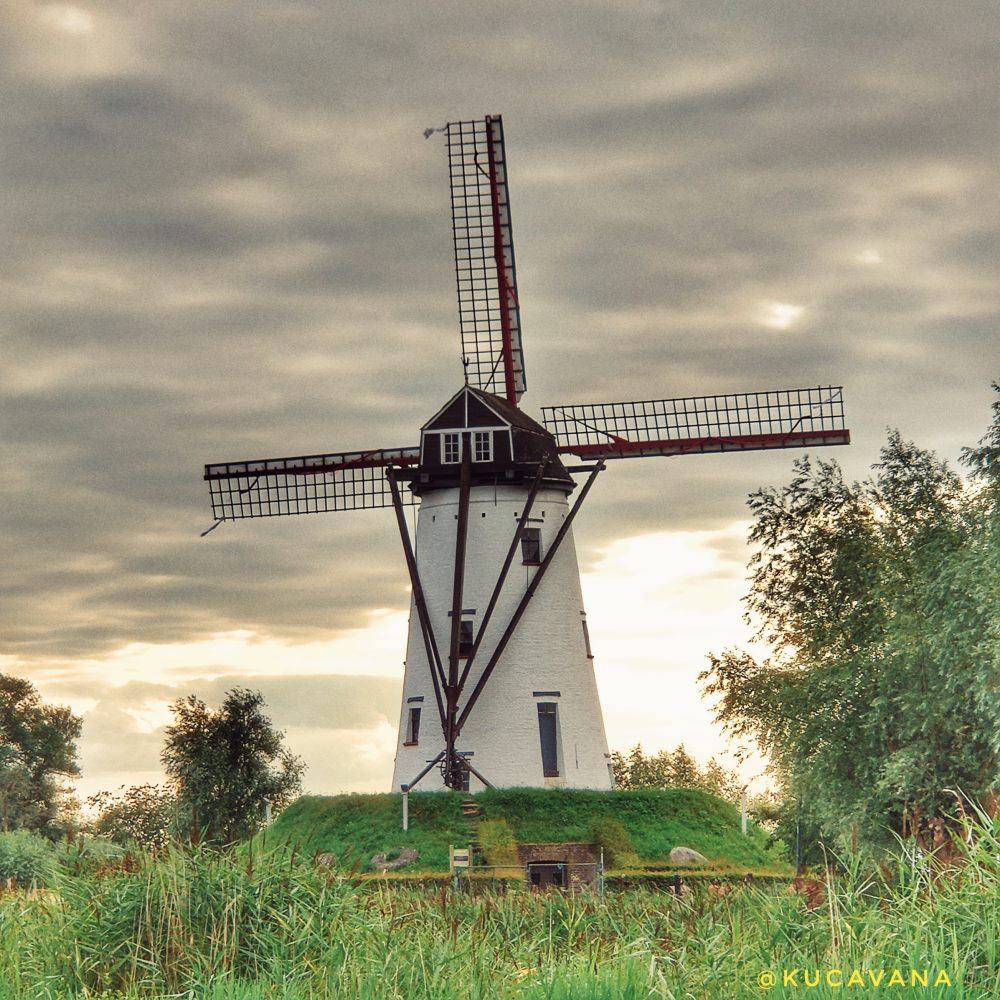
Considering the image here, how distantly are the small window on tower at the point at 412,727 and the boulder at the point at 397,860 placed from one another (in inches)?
167

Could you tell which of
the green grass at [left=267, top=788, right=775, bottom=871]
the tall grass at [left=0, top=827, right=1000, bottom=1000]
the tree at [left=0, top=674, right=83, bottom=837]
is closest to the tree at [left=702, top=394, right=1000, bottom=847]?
the green grass at [left=267, top=788, right=775, bottom=871]

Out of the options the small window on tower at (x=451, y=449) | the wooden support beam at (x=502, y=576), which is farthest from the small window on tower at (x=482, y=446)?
the wooden support beam at (x=502, y=576)

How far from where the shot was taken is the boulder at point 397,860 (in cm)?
3669

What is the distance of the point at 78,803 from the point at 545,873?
1514 inches

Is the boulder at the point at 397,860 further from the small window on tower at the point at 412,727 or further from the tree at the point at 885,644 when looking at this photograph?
the tree at the point at 885,644

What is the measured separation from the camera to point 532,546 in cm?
4091

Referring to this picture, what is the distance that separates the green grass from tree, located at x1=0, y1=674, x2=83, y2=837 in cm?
2913

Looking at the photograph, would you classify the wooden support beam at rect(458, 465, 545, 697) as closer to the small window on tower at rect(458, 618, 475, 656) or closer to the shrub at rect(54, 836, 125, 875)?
the small window on tower at rect(458, 618, 475, 656)

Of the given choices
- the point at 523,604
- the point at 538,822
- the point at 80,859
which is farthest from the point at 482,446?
the point at 80,859

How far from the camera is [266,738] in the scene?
173 ft

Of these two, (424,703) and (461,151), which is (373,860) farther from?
(461,151)

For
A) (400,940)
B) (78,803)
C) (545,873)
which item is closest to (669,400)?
(545,873)

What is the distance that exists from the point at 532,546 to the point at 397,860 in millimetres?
9524

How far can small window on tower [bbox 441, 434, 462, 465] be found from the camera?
1593 inches
